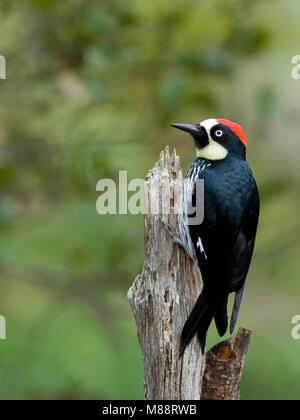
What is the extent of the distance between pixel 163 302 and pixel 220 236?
0.41 meters

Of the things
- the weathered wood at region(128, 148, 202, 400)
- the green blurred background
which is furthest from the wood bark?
the green blurred background

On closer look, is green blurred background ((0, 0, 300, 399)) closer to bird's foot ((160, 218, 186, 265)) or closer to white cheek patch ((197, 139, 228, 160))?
white cheek patch ((197, 139, 228, 160))

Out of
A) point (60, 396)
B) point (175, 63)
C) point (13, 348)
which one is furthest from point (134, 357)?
point (175, 63)

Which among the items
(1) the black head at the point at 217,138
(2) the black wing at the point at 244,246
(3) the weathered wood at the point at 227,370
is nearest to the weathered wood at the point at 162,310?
(3) the weathered wood at the point at 227,370

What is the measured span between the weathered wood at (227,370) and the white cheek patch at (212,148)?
2.61 feet

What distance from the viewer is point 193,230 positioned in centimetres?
325

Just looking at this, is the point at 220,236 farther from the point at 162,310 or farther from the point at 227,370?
the point at 227,370

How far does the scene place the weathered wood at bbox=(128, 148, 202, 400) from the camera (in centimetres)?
308

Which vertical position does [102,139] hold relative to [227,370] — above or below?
above

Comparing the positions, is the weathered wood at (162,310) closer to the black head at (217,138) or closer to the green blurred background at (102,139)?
the black head at (217,138)

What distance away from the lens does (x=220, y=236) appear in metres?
3.28

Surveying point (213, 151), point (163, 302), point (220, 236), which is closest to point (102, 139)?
point (213, 151)

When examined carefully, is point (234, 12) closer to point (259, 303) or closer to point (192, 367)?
point (192, 367)

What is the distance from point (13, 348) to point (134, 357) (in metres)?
1.09
